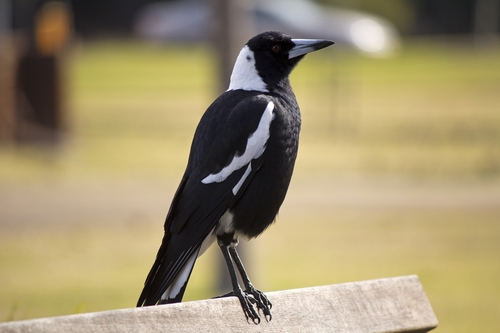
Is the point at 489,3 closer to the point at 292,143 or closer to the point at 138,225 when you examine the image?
the point at 138,225

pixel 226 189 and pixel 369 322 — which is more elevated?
pixel 226 189

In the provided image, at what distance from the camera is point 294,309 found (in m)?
2.78

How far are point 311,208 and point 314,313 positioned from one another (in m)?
8.20

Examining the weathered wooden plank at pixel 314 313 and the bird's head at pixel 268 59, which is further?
the bird's head at pixel 268 59

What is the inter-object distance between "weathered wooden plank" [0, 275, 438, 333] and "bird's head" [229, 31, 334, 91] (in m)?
1.08

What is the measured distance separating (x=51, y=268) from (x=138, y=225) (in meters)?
1.90

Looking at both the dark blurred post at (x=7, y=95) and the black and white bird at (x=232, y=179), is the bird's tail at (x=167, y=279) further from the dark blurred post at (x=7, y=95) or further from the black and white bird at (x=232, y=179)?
the dark blurred post at (x=7, y=95)

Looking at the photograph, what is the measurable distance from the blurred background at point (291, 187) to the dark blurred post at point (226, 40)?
0.01 meters

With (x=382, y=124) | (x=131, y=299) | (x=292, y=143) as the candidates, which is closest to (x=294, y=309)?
(x=292, y=143)

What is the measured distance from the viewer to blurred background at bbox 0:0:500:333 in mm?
7629

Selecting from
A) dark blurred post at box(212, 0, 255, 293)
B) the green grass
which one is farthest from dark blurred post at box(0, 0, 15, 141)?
dark blurred post at box(212, 0, 255, 293)

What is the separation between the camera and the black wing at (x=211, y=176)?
10.3ft

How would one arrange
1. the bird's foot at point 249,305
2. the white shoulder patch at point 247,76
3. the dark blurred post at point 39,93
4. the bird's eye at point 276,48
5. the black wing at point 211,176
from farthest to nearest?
1. the dark blurred post at point 39,93
2. the bird's eye at point 276,48
3. the white shoulder patch at point 247,76
4. the black wing at point 211,176
5. the bird's foot at point 249,305

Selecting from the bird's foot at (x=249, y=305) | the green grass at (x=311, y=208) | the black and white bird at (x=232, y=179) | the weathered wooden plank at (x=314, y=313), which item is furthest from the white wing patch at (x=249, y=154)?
the green grass at (x=311, y=208)
